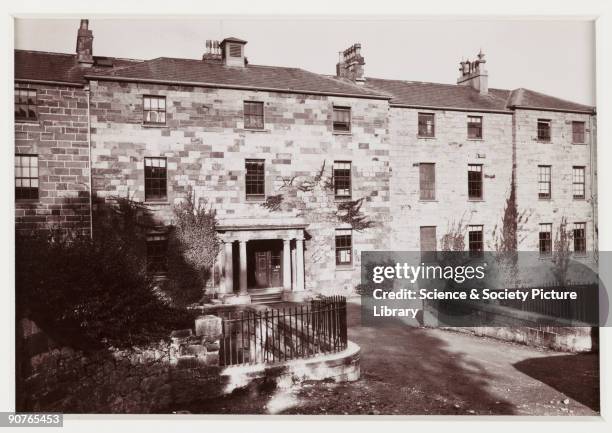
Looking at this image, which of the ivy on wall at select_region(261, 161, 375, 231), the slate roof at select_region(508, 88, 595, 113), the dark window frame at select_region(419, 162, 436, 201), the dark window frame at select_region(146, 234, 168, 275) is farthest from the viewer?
the dark window frame at select_region(419, 162, 436, 201)

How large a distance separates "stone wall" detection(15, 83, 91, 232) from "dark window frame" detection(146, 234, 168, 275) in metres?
1.12

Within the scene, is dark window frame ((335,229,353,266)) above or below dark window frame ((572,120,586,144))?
below

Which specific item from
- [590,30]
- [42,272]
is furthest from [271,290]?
[590,30]

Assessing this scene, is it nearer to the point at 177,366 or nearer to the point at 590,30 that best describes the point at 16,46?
the point at 177,366

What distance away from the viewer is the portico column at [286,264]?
9.35m

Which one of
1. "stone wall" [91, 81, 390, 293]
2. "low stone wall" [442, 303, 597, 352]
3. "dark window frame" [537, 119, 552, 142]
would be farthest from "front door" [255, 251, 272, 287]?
"dark window frame" [537, 119, 552, 142]

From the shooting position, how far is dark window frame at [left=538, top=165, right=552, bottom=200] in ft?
32.2

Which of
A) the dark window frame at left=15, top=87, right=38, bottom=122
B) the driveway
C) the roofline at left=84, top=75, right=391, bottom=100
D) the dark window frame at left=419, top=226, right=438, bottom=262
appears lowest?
the driveway

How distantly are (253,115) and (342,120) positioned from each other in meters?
2.11

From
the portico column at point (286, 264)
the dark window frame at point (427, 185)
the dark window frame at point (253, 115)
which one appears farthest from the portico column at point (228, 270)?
the dark window frame at point (427, 185)

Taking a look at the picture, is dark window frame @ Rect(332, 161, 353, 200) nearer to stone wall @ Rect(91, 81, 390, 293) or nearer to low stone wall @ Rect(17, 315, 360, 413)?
stone wall @ Rect(91, 81, 390, 293)

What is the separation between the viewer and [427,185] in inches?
433

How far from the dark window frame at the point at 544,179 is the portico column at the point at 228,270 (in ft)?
23.0

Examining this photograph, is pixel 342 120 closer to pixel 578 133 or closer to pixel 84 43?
pixel 578 133
